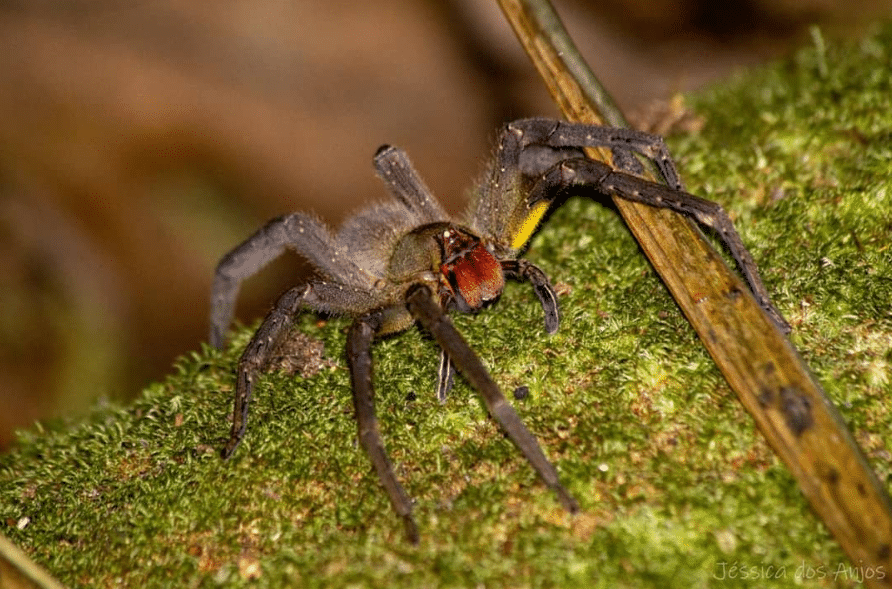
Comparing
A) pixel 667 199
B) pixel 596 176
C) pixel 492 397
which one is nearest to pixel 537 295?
pixel 596 176

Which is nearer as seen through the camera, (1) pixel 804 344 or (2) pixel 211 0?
(1) pixel 804 344

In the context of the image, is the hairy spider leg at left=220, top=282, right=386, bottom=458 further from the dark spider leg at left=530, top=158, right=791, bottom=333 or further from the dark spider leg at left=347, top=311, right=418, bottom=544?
the dark spider leg at left=530, top=158, right=791, bottom=333

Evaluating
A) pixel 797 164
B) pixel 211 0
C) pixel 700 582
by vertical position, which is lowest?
pixel 700 582

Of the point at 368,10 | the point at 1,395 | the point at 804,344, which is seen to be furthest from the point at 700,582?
the point at 368,10

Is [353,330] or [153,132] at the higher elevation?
[153,132]

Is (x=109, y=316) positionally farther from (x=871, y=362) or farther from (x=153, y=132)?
(x=871, y=362)

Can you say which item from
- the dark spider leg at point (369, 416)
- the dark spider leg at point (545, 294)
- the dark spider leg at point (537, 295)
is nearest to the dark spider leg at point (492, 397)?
the dark spider leg at point (537, 295)

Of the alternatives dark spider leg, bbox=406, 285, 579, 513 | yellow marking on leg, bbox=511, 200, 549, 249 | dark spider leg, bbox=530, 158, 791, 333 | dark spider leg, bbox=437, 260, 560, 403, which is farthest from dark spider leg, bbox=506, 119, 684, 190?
dark spider leg, bbox=406, 285, 579, 513

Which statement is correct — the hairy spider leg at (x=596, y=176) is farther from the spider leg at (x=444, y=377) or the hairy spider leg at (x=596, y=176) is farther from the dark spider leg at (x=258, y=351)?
the dark spider leg at (x=258, y=351)

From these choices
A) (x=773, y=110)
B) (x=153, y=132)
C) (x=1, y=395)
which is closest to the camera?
(x=773, y=110)
